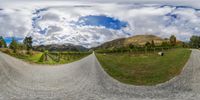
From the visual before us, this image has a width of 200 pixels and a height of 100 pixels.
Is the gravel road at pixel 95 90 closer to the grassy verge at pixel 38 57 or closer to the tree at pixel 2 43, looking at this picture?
the grassy verge at pixel 38 57

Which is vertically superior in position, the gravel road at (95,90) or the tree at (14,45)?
the gravel road at (95,90)

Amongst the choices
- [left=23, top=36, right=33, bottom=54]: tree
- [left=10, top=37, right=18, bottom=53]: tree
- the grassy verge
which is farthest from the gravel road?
[left=10, top=37, right=18, bottom=53]: tree

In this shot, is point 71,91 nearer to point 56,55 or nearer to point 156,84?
point 156,84

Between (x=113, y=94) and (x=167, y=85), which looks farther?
(x=167, y=85)

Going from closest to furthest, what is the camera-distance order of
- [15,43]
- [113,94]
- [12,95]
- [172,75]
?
[12,95] < [113,94] < [172,75] < [15,43]

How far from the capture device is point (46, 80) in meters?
43.3

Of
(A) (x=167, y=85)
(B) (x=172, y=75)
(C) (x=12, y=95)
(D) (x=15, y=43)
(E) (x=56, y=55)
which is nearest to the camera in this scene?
(C) (x=12, y=95)

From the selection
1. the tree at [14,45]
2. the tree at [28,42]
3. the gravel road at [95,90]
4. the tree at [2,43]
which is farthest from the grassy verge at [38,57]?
the gravel road at [95,90]

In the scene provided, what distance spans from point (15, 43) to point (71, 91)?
63.3 meters

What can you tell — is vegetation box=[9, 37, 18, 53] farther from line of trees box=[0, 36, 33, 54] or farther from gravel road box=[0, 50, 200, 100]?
gravel road box=[0, 50, 200, 100]

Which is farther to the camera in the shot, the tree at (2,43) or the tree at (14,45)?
the tree at (2,43)

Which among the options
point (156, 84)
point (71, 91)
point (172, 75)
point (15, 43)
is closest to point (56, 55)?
point (15, 43)

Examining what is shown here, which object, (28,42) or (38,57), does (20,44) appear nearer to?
(28,42)

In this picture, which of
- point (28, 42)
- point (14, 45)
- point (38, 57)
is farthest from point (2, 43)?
point (38, 57)
